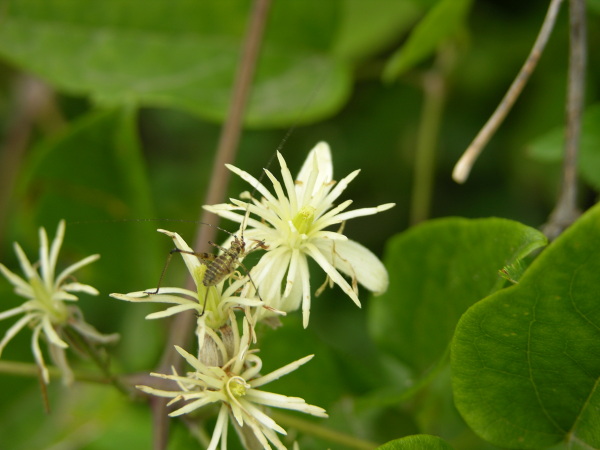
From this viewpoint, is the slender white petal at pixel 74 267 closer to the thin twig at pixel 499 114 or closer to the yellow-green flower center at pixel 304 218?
the yellow-green flower center at pixel 304 218

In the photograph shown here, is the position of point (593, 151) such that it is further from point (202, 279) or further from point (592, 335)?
point (202, 279)

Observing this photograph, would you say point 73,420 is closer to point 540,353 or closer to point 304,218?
point 304,218

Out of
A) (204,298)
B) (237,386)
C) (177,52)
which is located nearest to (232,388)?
(237,386)

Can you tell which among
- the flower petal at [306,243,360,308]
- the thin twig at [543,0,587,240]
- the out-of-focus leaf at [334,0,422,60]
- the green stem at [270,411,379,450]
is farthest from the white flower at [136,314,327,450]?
the out-of-focus leaf at [334,0,422,60]

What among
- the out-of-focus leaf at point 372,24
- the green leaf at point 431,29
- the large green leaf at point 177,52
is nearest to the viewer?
the green leaf at point 431,29

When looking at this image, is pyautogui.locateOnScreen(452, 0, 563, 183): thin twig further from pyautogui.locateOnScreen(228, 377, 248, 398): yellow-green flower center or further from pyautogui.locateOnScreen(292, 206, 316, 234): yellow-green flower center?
pyautogui.locateOnScreen(228, 377, 248, 398): yellow-green flower center

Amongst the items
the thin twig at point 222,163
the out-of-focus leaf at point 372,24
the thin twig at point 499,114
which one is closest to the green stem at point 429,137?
the out-of-focus leaf at point 372,24
